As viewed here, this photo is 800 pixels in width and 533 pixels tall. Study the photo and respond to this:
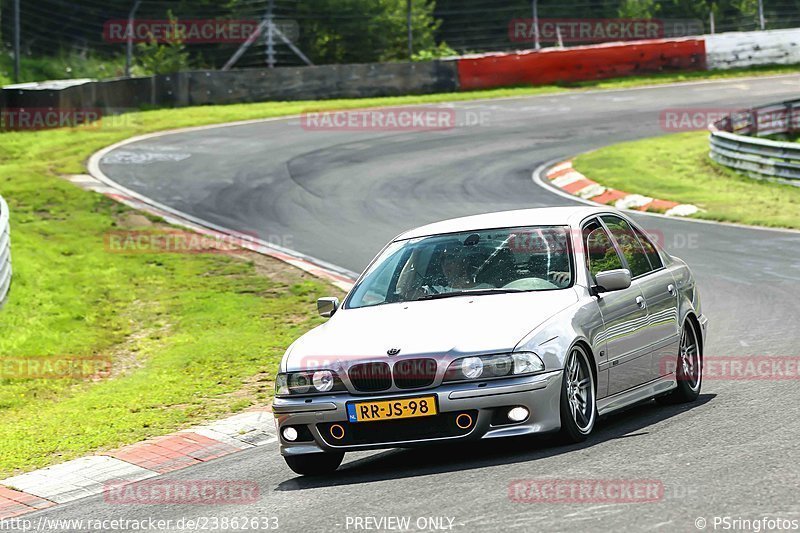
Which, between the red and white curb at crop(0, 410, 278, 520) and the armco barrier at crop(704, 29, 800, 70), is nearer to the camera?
the red and white curb at crop(0, 410, 278, 520)

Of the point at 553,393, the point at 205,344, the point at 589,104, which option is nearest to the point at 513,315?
the point at 553,393

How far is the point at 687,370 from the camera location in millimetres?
9508

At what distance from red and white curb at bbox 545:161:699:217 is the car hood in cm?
1353

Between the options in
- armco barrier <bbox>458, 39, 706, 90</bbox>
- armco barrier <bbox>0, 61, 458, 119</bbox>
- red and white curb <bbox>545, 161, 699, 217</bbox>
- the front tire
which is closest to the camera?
the front tire

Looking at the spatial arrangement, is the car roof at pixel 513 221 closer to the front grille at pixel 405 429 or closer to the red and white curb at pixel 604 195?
the front grille at pixel 405 429

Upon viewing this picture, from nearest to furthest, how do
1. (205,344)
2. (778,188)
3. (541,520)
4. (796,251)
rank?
(541,520) < (205,344) < (796,251) < (778,188)

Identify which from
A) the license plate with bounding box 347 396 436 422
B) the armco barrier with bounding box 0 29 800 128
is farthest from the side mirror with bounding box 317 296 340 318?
the armco barrier with bounding box 0 29 800 128

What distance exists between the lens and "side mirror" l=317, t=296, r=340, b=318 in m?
8.92

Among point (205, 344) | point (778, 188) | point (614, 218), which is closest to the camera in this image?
point (614, 218)

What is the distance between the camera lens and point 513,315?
798cm

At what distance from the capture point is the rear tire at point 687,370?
942 centimetres

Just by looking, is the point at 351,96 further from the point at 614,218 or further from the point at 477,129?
the point at 614,218

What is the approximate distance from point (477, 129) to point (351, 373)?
24167mm

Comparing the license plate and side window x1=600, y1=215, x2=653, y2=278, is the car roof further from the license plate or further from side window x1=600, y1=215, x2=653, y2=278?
the license plate
